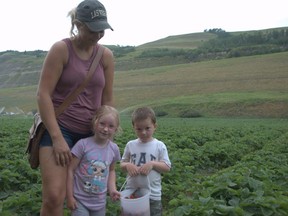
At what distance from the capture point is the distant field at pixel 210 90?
153ft

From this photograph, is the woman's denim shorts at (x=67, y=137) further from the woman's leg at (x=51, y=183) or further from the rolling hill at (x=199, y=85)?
the rolling hill at (x=199, y=85)

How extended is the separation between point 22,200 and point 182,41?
13973cm

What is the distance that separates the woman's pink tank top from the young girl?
96 mm

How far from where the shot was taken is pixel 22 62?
121812 mm

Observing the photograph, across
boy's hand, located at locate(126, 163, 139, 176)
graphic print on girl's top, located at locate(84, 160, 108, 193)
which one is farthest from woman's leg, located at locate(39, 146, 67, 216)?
boy's hand, located at locate(126, 163, 139, 176)

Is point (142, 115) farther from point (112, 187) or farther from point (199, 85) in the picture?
point (199, 85)

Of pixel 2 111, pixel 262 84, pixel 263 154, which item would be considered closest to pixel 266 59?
pixel 262 84

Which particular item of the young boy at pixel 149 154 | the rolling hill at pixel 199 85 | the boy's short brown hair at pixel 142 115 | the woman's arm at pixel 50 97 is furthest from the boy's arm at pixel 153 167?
the rolling hill at pixel 199 85

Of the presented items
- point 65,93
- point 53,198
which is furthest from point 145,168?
point 65,93

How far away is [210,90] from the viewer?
2325 inches

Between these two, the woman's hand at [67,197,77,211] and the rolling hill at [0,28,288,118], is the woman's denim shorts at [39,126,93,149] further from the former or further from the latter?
the rolling hill at [0,28,288,118]

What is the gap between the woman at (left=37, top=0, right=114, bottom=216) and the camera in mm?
3734

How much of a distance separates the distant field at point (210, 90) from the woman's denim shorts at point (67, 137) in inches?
1631

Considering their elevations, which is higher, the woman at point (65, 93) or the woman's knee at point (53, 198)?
the woman at point (65, 93)
